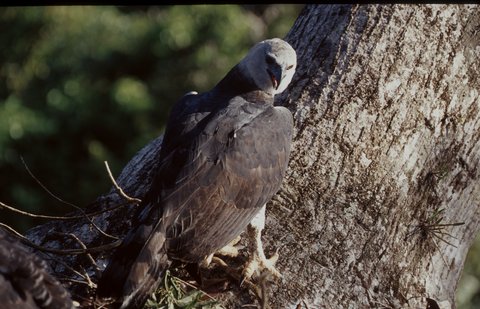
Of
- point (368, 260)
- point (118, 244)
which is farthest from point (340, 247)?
point (118, 244)

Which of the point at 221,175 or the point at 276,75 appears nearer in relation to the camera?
the point at 221,175

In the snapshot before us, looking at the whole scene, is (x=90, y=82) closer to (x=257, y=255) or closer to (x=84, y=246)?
(x=84, y=246)

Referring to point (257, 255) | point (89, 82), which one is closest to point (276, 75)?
point (257, 255)

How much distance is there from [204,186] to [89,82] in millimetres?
5854

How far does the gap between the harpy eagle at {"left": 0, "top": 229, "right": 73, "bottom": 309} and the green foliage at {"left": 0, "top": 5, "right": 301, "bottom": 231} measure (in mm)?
5578

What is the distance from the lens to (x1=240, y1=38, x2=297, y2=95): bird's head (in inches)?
219

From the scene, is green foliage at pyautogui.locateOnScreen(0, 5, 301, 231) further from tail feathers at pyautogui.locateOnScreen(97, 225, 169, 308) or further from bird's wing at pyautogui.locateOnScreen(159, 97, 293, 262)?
tail feathers at pyautogui.locateOnScreen(97, 225, 169, 308)

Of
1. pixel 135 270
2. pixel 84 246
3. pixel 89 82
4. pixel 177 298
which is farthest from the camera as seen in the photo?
pixel 89 82

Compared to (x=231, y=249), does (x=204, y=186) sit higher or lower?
higher

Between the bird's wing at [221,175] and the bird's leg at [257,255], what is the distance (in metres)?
0.11

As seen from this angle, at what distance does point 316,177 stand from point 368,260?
0.54 metres

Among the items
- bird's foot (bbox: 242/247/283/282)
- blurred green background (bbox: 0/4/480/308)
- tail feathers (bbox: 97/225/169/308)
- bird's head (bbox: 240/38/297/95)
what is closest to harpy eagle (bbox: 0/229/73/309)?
tail feathers (bbox: 97/225/169/308)

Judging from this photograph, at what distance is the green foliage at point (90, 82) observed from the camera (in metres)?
9.75

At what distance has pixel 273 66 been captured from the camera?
18.3 ft
